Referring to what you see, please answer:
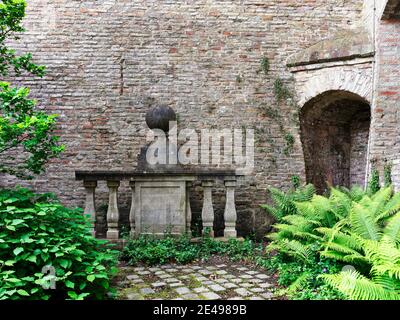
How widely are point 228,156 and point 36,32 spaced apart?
15.9 ft

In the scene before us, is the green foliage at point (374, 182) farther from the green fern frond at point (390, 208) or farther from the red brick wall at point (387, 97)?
the green fern frond at point (390, 208)

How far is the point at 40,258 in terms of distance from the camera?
3098mm

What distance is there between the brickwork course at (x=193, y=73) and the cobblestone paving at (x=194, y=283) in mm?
2293

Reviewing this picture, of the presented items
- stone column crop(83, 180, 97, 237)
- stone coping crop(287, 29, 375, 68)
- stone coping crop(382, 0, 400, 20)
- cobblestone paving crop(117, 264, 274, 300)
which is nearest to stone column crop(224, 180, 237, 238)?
cobblestone paving crop(117, 264, 274, 300)

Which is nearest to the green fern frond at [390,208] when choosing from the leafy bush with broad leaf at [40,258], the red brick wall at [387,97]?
the red brick wall at [387,97]

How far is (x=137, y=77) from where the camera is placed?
708cm

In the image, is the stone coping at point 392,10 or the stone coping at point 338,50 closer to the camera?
the stone coping at point 392,10

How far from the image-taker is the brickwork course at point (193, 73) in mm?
6883

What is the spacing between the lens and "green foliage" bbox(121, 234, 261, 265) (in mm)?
4875

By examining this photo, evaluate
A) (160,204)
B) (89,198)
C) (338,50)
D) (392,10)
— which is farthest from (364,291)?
(392,10)

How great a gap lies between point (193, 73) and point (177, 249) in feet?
12.5

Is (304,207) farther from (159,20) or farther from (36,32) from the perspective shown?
(36,32)

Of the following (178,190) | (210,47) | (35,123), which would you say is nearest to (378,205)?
(178,190)

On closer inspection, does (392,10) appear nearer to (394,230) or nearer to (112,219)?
(394,230)
